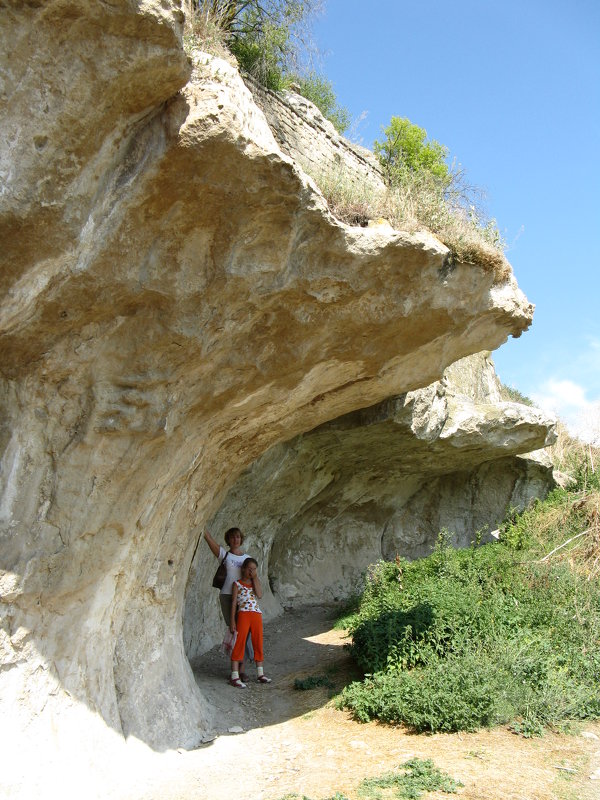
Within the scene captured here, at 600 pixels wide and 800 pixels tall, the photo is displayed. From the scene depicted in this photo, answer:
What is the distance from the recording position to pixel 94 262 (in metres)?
4.00

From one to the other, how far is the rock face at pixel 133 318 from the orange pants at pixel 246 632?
1.33 m

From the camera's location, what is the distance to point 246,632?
23.5ft

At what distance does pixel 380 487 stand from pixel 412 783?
7.45 m

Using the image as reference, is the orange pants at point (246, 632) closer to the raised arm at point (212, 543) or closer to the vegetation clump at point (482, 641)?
the raised arm at point (212, 543)

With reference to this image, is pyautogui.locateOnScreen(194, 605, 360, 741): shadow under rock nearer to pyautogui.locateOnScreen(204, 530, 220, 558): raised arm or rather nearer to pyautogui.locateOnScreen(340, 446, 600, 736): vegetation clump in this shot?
pyautogui.locateOnScreen(340, 446, 600, 736): vegetation clump

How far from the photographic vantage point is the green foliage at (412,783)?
4457mm

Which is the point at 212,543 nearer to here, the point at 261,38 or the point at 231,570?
the point at 231,570

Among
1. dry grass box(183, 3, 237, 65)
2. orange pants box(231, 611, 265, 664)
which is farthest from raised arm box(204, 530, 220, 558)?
dry grass box(183, 3, 237, 65)

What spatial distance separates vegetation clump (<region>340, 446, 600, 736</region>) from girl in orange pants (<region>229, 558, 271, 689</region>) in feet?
3.41

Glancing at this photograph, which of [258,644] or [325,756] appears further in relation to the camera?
[258,644]

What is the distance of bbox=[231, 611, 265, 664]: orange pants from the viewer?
7.12 metres

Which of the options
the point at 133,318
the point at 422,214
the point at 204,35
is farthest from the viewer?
the point at 422,214

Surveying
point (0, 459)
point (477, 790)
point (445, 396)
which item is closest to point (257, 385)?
point (0, 459)

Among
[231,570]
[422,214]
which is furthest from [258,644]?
[422,214]
